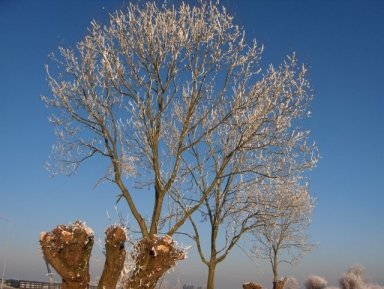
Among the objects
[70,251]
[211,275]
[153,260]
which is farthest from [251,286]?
[70,251]

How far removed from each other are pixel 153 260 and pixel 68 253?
106 centimetres

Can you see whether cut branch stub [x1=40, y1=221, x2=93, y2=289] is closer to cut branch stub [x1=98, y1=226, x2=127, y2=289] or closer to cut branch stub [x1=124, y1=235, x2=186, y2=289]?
cut branch stub [x1=98, y1=226, x2=127, y2=289]

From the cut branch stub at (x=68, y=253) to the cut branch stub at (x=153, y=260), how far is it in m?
0.66

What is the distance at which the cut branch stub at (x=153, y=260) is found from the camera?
548 centimetres

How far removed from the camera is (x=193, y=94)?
12.1 m

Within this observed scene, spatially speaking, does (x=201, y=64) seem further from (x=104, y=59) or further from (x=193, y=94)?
(x=104, y=59)

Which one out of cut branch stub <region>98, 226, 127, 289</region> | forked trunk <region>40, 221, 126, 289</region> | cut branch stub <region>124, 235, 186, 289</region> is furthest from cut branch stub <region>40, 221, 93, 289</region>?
cut branch stub <region>124, 235, 186, 289</region>

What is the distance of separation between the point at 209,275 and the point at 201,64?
8.74 metres

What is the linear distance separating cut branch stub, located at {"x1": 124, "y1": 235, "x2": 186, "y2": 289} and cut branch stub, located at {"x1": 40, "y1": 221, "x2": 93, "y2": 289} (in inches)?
26.0

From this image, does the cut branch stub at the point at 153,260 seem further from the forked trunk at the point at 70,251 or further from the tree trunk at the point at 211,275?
the tree trunk at the point at 211,275

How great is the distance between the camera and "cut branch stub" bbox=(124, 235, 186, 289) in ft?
18.0

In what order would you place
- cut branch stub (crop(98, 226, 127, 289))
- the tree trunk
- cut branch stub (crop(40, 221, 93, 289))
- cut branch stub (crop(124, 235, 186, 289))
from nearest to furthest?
1. cut branch stub (crop(40, 221, 93, 289))
2. cut branch stub (crop(124, 235, 186, 289))
3. cut branch stub (crop(98, 226, 127, 289))
4. the tree trunk

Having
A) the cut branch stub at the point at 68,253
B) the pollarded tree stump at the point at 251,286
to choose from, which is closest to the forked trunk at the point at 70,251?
the cut branch stub at the point at 68,253

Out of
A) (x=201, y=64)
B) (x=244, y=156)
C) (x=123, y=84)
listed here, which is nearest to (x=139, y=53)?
(x=123, y=84)
